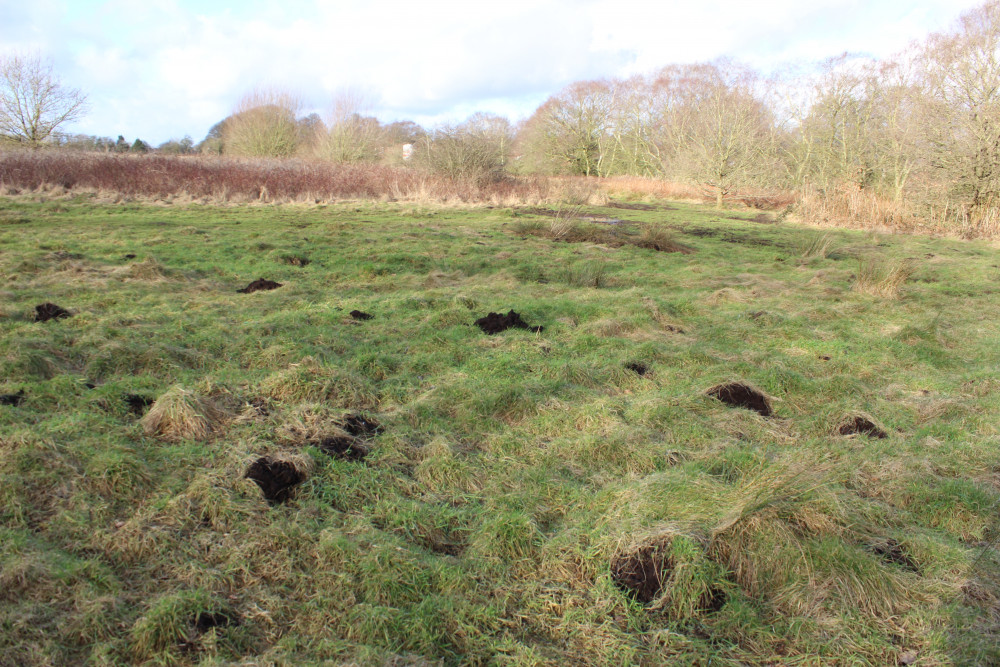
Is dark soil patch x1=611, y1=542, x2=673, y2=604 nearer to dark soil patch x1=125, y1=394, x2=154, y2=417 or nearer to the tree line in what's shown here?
dark soil patch x1=125, y1=394, x2=154, y2=417

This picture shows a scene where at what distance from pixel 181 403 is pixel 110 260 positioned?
244 inches

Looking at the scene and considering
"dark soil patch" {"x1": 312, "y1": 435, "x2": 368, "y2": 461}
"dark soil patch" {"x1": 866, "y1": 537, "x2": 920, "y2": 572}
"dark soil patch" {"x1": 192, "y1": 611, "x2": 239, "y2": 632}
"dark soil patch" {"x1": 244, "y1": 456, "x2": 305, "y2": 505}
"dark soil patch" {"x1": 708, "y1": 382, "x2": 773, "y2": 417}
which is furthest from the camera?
"dark soil patch" {"x1": 708, "y1": 382, "x2": 773, "y2": 417}

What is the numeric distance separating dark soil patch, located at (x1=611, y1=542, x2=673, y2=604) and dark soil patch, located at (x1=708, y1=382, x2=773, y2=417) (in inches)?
82.9

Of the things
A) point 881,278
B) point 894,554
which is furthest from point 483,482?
point 881,278

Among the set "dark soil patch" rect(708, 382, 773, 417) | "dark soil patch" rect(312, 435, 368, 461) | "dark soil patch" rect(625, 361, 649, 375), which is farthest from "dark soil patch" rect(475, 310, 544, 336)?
"dark soil patch" rect(312, 435, 368, 461)

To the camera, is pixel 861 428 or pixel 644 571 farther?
pixel 861 428

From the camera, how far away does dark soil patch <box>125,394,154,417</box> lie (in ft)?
12.7

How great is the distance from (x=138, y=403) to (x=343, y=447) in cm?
153

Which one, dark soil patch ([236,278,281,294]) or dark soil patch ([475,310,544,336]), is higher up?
dark soil patch ([236,278,281,294])

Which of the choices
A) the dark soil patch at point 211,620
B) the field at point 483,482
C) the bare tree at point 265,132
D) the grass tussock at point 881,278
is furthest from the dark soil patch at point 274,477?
the bare tree at point 265,132

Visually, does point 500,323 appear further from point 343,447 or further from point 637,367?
point 343,447

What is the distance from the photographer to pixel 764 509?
273 centimetres

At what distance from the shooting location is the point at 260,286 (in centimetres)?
755

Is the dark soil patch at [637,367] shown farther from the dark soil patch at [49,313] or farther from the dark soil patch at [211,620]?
the dark soil patch at [49,313]
